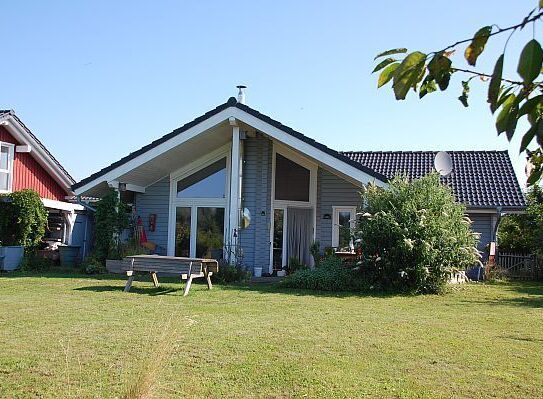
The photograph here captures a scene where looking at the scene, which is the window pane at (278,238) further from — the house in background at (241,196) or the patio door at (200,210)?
the patio door at (200,210)

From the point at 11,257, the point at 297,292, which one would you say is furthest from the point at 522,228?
the point at 11,257

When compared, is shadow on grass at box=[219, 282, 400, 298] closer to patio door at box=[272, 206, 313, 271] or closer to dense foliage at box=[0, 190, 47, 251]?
patio door at box=[272, 206, 313, 271]

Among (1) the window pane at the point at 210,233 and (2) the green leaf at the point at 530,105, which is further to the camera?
(1) the window pane at the point at 210,233

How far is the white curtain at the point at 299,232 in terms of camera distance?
18.6m

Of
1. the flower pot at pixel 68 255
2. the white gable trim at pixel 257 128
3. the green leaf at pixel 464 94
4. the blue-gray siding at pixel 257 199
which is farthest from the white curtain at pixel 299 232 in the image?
the green leaf at pixel 464 94

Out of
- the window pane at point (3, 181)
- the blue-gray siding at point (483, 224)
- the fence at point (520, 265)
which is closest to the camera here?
the fence at point (520, 265)

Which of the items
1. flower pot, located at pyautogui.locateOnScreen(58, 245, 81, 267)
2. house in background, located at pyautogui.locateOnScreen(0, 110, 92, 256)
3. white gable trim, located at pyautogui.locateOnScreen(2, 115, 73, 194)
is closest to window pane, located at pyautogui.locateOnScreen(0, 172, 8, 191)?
house in background, located at pyautogui.locateOnScreen(0, 110, 92, 256)

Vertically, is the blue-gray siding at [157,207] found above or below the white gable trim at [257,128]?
below

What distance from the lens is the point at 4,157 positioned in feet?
69.3

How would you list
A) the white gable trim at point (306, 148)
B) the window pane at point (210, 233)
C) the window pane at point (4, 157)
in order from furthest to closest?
the window pane at point (4, 157)
the window pane at point (210, 233)
the white gable trim at point (306, 148)

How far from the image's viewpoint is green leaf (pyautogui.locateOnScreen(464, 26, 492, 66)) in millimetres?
1649

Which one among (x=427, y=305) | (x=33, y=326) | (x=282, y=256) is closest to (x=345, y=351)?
(x=33, y=326)

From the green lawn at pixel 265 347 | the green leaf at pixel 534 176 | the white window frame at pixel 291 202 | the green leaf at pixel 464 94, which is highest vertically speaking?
the white window frame at pixel 291 202

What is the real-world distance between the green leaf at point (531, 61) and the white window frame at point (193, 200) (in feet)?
56.0
